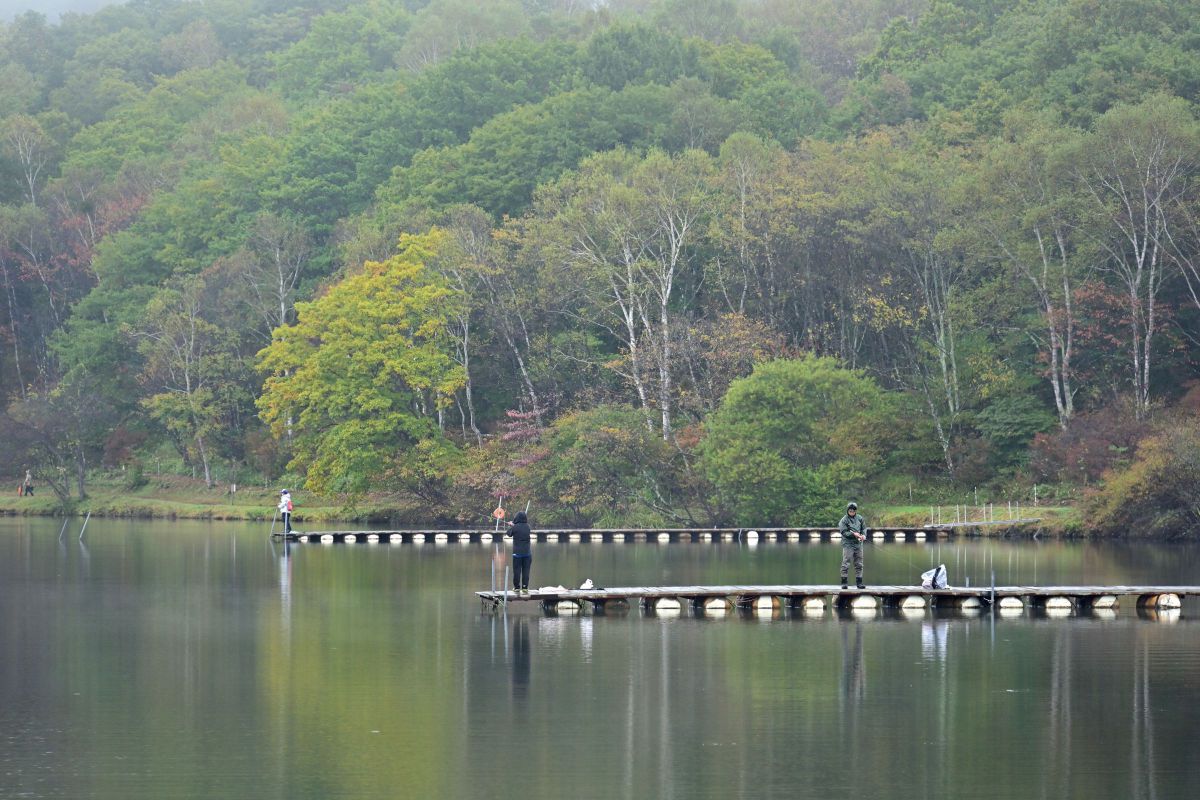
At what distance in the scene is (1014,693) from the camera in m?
21.5

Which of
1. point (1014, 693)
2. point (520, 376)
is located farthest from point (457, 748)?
point (520, 376)

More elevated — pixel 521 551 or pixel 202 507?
pixel 202 507

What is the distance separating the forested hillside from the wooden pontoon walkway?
17571 millimetres

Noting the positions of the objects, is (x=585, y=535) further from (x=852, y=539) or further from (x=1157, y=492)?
(x=852, y=539)

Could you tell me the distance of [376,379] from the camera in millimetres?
63812

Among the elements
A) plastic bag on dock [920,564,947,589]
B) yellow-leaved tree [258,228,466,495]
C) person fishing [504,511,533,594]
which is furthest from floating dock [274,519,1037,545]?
person fishing [504,511,533,594]

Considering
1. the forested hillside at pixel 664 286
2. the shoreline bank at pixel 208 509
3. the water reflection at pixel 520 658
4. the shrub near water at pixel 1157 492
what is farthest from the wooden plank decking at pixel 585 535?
the water reflection at pixel 520 658

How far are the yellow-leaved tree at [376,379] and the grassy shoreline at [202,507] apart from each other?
1160 mm

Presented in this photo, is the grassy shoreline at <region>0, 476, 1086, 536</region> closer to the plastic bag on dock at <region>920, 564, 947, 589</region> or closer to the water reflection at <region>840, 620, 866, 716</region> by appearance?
the plastic bag on dock at <region>920, 564, 947, 589</region>

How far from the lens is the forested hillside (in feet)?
184

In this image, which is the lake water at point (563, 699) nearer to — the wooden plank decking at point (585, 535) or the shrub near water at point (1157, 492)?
the shrub near water at point (1157, 492)

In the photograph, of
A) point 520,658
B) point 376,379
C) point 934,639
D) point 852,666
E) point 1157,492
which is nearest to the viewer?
point 852,666

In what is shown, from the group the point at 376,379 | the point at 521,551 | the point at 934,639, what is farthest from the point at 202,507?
the point at 934,639

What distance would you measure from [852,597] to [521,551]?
6.04 metres
